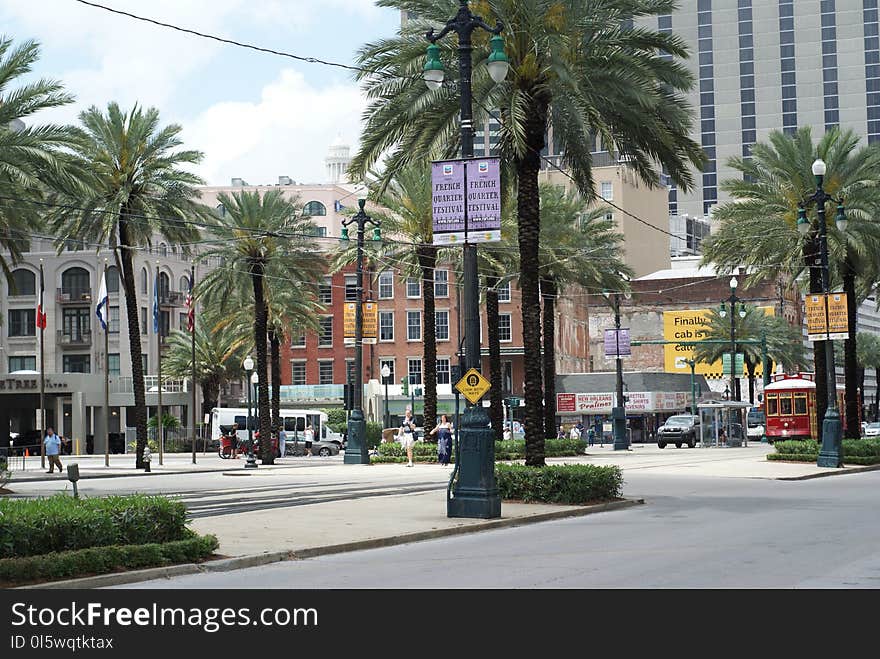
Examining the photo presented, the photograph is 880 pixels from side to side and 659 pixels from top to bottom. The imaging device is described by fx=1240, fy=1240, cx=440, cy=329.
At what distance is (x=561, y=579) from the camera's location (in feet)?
42.8

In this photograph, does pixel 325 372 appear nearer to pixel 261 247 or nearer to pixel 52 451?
pixel 261 247

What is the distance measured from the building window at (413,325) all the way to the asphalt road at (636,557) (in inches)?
2854

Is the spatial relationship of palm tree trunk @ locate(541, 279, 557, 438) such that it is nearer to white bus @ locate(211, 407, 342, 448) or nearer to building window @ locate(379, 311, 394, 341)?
white bus @ locate(211, 407, 342, 448)

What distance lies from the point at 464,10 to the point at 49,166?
17142 millimetres

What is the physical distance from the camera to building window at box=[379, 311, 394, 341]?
96250 mm

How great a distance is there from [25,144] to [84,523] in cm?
2216

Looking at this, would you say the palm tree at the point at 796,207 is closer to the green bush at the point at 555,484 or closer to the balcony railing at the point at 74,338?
the green bush at the point at 555,484

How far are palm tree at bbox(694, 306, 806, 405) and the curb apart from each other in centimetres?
6791

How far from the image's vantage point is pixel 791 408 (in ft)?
208

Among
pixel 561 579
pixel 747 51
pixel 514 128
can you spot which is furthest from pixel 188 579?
pixel 747 51
